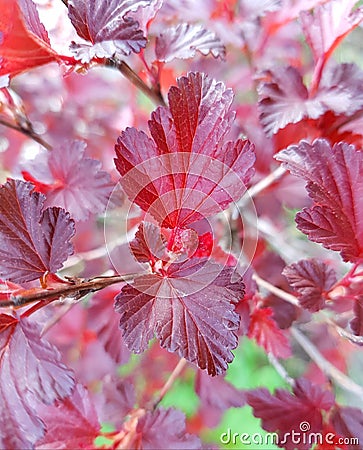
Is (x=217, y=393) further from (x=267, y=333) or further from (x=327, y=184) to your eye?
(x=327, y=184)

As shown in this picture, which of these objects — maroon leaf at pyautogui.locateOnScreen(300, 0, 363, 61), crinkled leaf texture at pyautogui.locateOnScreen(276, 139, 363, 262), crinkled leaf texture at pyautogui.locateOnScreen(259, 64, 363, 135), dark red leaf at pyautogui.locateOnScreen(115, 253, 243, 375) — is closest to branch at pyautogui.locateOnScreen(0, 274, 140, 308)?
dark red leaf at pyautogui.locateOnScreen(115, 253, 243, 375)

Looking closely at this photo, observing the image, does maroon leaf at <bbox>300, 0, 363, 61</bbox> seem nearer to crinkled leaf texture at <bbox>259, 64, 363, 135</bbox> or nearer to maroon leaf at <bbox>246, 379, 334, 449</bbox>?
crinkled leaf texture at <bbox>259, 64, 363, 135</bbox>

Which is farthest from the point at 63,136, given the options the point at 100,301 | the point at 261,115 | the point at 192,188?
the point at 192,188

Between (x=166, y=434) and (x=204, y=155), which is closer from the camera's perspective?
(x=204, y=155)

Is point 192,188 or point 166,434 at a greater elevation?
point 192,188

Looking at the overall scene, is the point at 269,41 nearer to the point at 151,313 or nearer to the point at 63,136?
the point at 63,136

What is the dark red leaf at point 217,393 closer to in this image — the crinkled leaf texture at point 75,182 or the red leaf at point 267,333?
the red leaf at point 267,333
